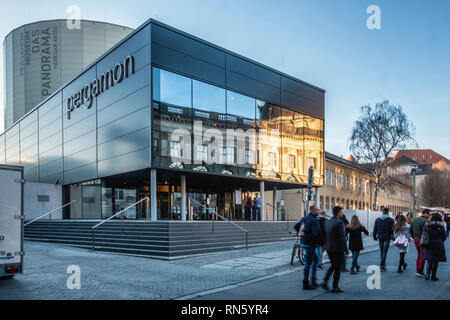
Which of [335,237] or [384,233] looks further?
[384,233]

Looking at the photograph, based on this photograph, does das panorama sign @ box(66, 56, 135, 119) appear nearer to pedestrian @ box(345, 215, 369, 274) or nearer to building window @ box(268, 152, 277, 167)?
building window @ box(268, 152, 277, 167)

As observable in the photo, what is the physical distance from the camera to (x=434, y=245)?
10555mm

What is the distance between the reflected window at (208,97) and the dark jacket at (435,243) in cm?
1663

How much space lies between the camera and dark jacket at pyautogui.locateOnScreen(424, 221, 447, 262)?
412 inches

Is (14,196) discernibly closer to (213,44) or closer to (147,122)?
(147,122)

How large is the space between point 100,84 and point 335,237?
21.9 metres

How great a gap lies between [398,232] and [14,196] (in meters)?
9.90

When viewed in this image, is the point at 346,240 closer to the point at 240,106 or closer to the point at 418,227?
the point at 418,227

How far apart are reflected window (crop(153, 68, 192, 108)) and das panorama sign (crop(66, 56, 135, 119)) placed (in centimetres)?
189

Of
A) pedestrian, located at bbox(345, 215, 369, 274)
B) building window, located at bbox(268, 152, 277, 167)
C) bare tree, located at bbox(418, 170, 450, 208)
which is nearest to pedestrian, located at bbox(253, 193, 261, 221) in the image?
building window, located at bbox(268, 152, 277, 167)

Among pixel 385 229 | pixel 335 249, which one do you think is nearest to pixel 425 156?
pixel 385 229

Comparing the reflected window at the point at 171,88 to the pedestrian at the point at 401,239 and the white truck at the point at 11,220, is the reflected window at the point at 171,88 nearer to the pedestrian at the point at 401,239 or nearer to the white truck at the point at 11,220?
the white truck at the point at 11,220

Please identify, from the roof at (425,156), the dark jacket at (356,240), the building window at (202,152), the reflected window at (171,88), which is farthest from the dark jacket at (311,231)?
the roof at (425,156)
